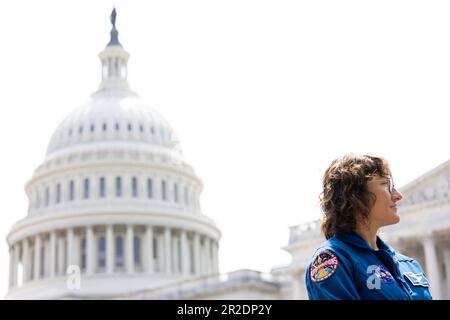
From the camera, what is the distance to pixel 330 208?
19.7ft

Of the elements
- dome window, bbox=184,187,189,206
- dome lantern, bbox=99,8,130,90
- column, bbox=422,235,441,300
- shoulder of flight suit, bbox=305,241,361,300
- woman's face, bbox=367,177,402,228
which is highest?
dome lantern, bbox=99,8,130,90

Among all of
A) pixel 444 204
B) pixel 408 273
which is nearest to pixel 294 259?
pixel 444 204

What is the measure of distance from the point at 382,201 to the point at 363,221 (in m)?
0.17

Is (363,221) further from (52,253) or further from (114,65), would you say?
(114,65)

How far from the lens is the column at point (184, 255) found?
127 meters

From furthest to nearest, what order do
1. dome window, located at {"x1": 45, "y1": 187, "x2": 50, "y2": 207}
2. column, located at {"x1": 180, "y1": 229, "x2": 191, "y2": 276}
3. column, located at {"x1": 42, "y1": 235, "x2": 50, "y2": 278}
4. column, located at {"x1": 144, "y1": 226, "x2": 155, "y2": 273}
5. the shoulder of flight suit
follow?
dome window, located at {"x1": 45, "y1": 187, "x2": 50, "y2": 207}
column, located at {"x1": 180, "y1": 229, "x2": 191, "y2": 276}
column, located at {"x1": 42, "y1": 235, "x2": 50, "y2": 278}
column, located at {"x1": 144, "y1": 226, "x2": 155, "y2": 273}
the shoulder of flight suit

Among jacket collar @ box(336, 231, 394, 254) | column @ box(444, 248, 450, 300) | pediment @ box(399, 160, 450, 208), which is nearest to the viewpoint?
jacket collar @ box(336, 231, 394, 254)

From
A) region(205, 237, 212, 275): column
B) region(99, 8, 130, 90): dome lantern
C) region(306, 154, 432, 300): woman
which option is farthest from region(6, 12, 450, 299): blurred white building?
region(306, 154, 432, 300): woman

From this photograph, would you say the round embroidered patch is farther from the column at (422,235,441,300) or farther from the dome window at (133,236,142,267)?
the dome window at (133,236,142,267)

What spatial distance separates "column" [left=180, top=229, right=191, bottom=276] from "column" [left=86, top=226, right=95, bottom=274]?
11609 millimetres

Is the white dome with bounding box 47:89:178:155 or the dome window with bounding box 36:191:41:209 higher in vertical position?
the white dome with bounding box 47:89:178:155

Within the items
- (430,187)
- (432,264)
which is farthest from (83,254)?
(432,264)

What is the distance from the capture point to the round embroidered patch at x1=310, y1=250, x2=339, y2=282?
5.45m
